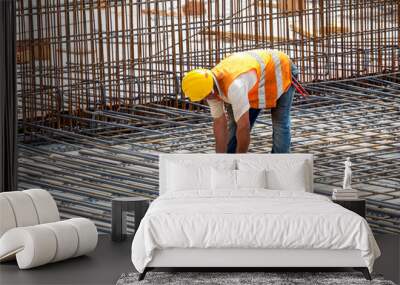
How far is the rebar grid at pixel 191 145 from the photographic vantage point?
725cm

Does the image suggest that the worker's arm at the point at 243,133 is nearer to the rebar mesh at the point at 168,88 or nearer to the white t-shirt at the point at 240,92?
the white t-shirt at the point at 240,92

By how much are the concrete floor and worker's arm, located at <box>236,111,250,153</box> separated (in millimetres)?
1310

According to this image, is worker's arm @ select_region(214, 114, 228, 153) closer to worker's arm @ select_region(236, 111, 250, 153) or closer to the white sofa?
worker's arm @ select_region(236, 111, 250, 153)

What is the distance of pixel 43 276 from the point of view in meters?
5.32

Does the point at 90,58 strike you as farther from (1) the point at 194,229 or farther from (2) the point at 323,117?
(1) the point at 194,229

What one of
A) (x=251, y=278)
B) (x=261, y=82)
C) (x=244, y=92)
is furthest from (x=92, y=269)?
(x=261, y=82)

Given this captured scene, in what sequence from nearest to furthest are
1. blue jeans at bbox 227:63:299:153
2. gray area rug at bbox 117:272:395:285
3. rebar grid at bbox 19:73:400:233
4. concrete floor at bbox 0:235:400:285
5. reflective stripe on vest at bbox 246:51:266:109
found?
gray area rug at bbox 117:272:395:285
concrete floor at bbox 0:235:400:285
reflective stripe on vest at bbox 246:51:266:109
blue jeans at bbox 227:63:299:153
rebar grid at bbox 19:73:400:233

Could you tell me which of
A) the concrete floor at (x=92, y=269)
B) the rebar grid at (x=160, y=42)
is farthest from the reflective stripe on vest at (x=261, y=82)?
the concrete floor at (x=92, y=269)

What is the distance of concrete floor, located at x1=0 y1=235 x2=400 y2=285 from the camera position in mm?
5219

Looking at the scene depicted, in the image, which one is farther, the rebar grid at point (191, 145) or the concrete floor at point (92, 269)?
the rebar grid at point (191, 145)

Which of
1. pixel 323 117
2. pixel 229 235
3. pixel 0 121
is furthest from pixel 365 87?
pixel 0 121

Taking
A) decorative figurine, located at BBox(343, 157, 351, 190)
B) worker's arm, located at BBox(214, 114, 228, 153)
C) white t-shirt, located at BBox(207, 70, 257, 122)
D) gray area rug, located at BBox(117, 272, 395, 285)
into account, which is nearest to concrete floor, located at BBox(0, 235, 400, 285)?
gray area rug, located at BBox(117, 272, 395, 285)

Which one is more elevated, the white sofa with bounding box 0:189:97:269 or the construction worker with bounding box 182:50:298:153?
the construction worker with bounding box 182:50:298:153

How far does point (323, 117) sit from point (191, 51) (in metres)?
1.35
